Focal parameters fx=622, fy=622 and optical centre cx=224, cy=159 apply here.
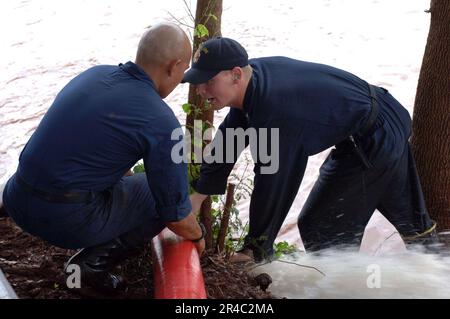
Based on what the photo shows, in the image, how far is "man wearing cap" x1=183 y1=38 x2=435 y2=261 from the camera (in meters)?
3.19

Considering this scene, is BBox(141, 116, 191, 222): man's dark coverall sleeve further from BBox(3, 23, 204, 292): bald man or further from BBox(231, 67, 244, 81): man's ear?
BBox(231, 67, 244, 81): man's ear

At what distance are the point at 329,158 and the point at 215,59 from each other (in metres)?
1.20

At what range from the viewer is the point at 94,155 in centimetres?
279

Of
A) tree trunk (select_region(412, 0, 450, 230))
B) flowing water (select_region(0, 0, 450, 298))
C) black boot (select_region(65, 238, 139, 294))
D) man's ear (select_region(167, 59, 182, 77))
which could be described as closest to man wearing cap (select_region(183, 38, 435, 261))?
man's ear (select_region(167, 59, 182, 77))

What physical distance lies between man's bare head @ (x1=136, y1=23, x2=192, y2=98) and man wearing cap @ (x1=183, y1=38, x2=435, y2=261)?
0.95 ft

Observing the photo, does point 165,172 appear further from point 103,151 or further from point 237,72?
point 237,72

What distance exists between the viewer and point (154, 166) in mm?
2750

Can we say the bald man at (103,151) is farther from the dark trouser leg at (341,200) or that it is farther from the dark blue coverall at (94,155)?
the dark trouser leg at (341,200)

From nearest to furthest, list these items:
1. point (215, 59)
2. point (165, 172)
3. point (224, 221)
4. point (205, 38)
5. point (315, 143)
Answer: point (165, 172) → point (215, 59) → point (315, 143) → point (205, 38) → point (224, 221)

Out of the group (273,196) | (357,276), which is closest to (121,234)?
(273,196)

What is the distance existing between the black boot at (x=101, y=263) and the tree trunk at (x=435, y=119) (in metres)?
2.35

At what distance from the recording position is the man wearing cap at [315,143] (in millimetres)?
3188

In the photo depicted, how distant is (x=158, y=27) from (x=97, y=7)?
834 cm
